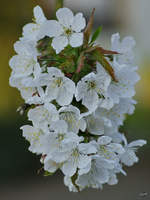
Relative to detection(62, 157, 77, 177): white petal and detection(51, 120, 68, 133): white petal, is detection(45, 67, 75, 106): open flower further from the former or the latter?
detection(62, 157, 77, 177): white petal

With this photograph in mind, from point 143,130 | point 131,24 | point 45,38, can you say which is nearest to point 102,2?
point 131,24

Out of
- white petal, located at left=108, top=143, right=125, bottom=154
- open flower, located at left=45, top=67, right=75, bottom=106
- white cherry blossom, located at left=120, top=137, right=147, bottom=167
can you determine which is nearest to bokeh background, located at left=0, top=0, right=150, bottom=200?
white cherry blossom, located at left=120, top=137, right=147, bottom=167

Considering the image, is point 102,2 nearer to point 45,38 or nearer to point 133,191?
point 133,191

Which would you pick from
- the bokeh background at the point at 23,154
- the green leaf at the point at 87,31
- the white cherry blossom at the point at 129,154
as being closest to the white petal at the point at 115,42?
the green leaf at the point at 87,31

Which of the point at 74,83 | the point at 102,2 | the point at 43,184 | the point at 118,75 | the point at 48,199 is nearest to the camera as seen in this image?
the point at 74,83

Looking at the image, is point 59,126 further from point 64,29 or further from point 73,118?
point 64,29

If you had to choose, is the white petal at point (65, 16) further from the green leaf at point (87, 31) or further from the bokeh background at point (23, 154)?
the bokeh background at point (23, 154)
